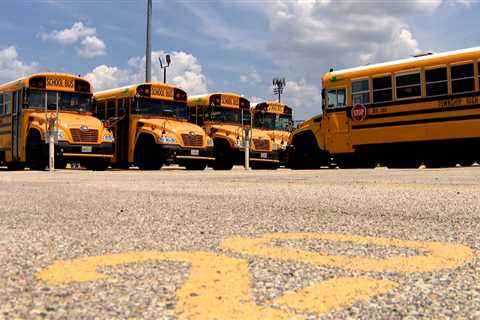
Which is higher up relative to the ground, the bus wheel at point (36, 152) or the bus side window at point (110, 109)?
the bus side window at point (110, 109)

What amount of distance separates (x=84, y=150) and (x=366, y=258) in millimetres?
11962

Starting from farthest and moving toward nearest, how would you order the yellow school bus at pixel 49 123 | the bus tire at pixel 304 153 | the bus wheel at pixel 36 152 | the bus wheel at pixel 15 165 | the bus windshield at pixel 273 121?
the bus windshield at pixel 273 121, the bus wheel at pixel 15 165, the bus tire at pixel 304 153, the bus wheel at pixel 36 152, the yellow school bus at pixel 49 123

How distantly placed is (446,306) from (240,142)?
14.1m

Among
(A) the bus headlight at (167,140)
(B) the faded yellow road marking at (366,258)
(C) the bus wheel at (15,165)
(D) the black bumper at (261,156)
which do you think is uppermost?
(A) the bus headlight at (167,140)

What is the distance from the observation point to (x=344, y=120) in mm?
13242

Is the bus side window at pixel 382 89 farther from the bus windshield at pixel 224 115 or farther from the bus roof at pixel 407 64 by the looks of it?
the bus windshield at pixel 224 115

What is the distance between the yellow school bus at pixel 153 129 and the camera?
13609mm

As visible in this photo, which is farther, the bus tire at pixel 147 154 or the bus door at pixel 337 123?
the bus tire at pixel 147 154

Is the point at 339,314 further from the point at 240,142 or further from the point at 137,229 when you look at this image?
the point at 240,142

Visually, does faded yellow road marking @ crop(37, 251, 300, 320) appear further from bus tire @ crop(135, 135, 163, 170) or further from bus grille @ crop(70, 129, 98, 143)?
bus tire @ crop(135, 135, 163, 170)

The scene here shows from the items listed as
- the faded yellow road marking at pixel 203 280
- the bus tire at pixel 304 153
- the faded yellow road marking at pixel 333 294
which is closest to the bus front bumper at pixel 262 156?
the bus tire at pixel 304 153

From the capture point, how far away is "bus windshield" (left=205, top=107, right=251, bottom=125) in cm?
1611

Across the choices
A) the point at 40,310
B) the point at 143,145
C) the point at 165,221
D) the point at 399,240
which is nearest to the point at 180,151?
the point at 143,145

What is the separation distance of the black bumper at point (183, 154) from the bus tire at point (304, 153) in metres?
2.38
